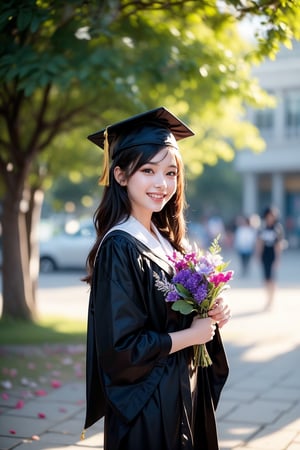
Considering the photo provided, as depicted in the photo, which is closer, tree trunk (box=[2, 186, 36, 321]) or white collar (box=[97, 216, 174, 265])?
white collar (box=[97, 216, 174, 265])

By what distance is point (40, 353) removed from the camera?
800 centimetres

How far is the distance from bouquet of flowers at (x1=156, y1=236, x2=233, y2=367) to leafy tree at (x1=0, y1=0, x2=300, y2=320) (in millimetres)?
2142

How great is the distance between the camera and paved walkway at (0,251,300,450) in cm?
480

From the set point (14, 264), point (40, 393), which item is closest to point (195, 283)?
point (40, 393)

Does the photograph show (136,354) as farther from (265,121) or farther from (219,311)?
(265,121)

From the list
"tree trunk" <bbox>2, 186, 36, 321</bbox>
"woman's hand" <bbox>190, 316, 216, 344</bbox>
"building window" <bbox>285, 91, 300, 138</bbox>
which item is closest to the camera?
"woman's hand" <bbox>190, 316, 216, 344</bbox>

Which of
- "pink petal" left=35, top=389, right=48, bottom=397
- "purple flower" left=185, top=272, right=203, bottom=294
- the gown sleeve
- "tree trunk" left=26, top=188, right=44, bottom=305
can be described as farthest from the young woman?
"tree trunk" left=26, top=188, right=44, bottom=305

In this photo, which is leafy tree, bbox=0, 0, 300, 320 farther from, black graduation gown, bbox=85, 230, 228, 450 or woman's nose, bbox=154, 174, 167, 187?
black graduation gown, bbox=85, 230, 228, 450

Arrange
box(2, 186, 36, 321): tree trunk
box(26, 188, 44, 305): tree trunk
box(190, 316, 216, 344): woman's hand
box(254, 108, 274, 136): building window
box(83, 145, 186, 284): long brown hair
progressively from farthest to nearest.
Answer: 1. box(254, 108, 274, 136): building window
2. box(26, 188, 44, 305): tree trunk
3. box(2, 186, 36, 321): tree trunk
4. box(83, 145, 186, 284): long brown hair
5. box(190, 316, 216, 344): woman's hand

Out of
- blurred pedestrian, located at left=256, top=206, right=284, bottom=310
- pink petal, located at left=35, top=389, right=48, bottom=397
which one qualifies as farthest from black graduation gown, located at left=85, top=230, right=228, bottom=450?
blurred pedestrian, located at left=256, top=206, right=284, bottom=310

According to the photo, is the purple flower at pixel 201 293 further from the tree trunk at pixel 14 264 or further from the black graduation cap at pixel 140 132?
the tree trunk at pixel 14 264

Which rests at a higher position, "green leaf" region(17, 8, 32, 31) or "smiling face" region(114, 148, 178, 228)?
"green leaf" region(17, 8, 32, 31)

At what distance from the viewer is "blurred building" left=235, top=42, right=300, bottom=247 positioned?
35.4 metres

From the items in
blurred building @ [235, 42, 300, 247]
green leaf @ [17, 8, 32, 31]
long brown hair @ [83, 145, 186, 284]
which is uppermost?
blurred building @ [235, 42, 300, 247]
